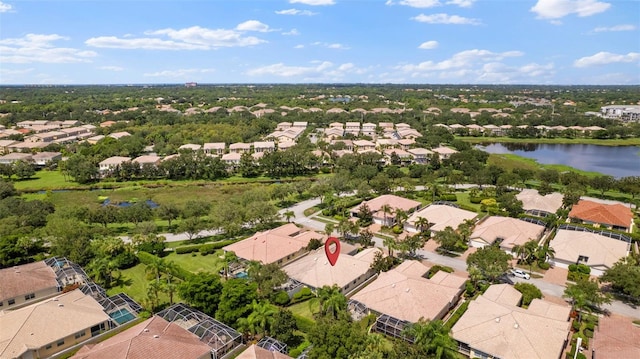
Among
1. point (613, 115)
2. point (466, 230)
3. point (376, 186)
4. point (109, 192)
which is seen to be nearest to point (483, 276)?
point (466, 230)

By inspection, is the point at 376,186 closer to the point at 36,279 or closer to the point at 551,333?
the point at 551,333

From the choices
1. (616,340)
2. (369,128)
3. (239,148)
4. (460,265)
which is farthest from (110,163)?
(616,340)

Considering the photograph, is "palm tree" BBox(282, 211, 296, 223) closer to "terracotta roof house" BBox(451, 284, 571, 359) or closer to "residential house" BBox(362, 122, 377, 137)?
"terracotta roof house" BBox(451, 284, 571, 359)

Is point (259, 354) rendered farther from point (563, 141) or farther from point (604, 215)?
point (563, 141)

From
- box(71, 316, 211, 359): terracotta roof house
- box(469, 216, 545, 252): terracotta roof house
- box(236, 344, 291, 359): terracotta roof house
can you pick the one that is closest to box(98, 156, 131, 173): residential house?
box(71, 316, 211, 359): terracotta roof house

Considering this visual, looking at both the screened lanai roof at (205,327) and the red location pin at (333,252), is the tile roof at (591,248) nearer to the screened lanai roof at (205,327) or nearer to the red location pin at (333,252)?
the red location pin at (333,252)

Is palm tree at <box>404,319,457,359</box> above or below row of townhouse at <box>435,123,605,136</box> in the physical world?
below
